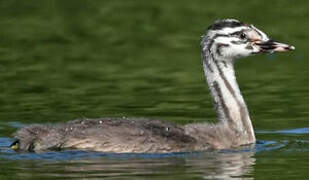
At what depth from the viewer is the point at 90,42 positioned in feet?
110

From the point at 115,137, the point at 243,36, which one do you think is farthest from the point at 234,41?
the point at 115,137

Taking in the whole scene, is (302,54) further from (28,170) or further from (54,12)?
(28,170)

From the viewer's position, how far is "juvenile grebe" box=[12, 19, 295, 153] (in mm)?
19078

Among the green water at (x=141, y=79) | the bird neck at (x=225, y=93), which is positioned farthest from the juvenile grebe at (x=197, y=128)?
the green water at (x=141, y=79)

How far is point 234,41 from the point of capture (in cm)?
2053

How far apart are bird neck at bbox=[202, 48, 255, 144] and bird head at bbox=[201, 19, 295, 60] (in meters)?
0.13

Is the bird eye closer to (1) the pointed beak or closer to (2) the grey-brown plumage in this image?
(1) the pointed beak

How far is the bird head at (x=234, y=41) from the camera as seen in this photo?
20.4m

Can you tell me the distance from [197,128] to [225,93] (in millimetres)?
1065

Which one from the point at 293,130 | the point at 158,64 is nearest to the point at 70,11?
the point at 158,64

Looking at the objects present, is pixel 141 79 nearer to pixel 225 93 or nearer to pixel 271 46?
pixel 225 93

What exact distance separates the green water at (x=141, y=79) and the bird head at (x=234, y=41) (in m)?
1.49

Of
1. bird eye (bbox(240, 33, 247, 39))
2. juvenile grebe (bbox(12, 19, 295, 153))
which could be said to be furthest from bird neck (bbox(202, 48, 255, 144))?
bird eye (bbox(240, 33, 247, 39))

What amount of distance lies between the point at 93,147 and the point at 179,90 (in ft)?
24.0
